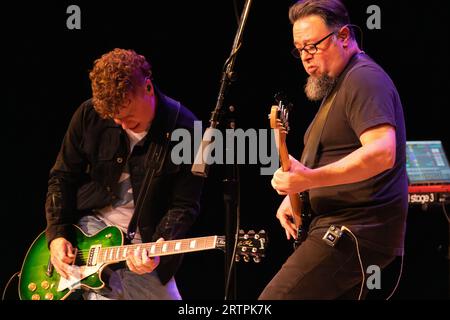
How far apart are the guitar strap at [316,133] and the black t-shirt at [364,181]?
0.13 feet

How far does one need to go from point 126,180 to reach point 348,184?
1566 mm

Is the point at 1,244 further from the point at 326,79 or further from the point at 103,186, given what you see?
the point at 326,79

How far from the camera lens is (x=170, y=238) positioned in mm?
3463

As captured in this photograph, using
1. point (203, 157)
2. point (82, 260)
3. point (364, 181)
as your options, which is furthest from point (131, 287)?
point (364, 181)

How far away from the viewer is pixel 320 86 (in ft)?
9.23

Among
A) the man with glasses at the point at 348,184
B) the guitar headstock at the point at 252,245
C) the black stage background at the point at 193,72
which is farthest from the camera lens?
the black stage background at the point at 193,72

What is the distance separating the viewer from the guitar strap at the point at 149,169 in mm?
3578

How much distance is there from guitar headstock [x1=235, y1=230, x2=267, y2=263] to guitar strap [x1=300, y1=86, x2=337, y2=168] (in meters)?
0.49

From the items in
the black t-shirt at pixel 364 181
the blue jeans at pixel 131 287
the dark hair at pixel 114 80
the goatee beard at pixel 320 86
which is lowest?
the blue jeans at pixel 131 287

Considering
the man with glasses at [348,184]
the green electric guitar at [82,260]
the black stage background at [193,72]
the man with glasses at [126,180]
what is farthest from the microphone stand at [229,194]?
the black stage background at [193,72]

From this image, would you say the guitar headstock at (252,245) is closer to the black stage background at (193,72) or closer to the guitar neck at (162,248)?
the guitar neck at (162,248)

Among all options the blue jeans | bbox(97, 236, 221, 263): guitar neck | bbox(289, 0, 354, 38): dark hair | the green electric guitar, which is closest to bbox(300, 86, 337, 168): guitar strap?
bbox(289, 0, 354, 38): dark hair

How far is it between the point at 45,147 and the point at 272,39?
1862 millimetres

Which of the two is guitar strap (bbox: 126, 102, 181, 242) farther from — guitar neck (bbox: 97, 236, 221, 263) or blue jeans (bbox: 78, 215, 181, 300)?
blue jeans (bbox: 78, 215, 181, 300)
